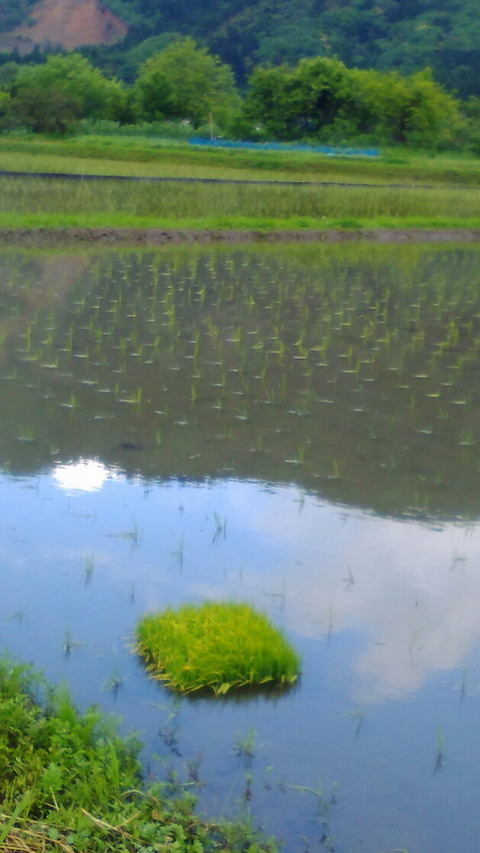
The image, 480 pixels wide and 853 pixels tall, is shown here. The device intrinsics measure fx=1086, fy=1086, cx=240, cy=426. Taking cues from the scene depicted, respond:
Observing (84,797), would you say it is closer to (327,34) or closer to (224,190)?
(224,190)

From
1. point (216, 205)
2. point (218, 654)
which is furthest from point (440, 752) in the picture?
point (216, 205)

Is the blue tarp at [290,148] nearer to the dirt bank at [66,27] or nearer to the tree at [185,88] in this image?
the tree at [185,88]

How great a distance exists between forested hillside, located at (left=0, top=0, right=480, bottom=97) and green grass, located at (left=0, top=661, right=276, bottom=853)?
2263 inches

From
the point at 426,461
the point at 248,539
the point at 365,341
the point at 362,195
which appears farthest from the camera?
the point at 362,195

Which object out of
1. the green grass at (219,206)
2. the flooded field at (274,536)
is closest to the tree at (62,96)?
the green grass at (219,206)

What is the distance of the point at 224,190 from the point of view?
2156 cm

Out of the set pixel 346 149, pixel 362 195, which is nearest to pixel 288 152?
pixel 346 149

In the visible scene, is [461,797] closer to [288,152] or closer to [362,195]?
[362,195]

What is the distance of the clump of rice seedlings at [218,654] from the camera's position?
3186mm

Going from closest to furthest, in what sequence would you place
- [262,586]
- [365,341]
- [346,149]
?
1. [262,586]
2. [365,341]
3. [346,149]

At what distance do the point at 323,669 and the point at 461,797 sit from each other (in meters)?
0.73

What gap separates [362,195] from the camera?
870 inches

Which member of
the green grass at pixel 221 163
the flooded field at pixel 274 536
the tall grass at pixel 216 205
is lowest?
the green grass at pixel 221 163

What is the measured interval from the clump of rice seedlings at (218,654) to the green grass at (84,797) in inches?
17.6
